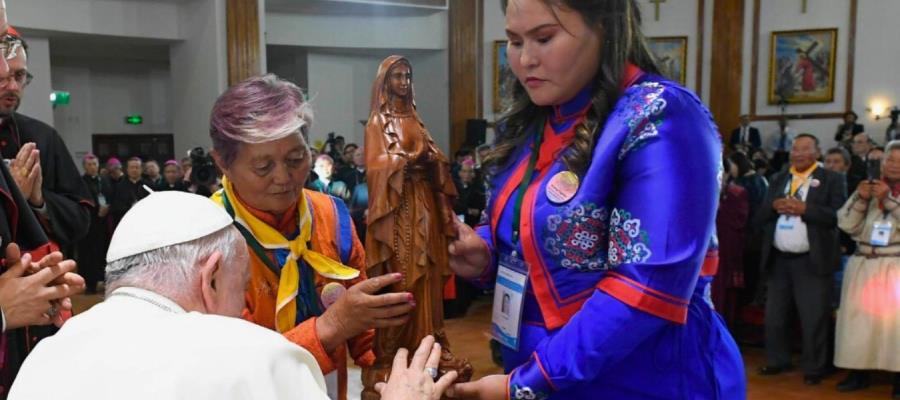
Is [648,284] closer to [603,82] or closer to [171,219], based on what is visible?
[603,82]

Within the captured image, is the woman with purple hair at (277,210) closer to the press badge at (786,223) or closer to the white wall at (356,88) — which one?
the press badge at (786,223)

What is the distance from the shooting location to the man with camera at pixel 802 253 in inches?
220

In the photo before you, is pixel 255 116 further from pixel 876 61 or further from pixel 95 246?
pixel 876 61

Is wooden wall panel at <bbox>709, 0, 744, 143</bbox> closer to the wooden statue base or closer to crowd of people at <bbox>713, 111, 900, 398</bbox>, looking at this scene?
crowd of people at <bbox>713, 111, 900, 398</bbox>

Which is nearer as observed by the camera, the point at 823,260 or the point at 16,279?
the point at 16,279

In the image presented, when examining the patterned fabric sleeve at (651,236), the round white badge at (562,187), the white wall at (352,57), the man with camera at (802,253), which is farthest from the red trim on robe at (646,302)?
the white wall at (352,57)

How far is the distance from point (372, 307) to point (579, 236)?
1.56ft

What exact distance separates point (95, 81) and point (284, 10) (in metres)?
4.76

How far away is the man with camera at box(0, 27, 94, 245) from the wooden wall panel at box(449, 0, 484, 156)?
1205cm

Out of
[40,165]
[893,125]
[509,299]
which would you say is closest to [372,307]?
[509,299]

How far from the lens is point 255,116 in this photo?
6.09 feet

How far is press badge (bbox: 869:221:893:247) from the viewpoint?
5.29 m

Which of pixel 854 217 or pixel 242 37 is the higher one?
pixel 242 37

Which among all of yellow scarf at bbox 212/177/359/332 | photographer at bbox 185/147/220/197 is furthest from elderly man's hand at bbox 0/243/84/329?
photographer at bbox 185/147/220/197
